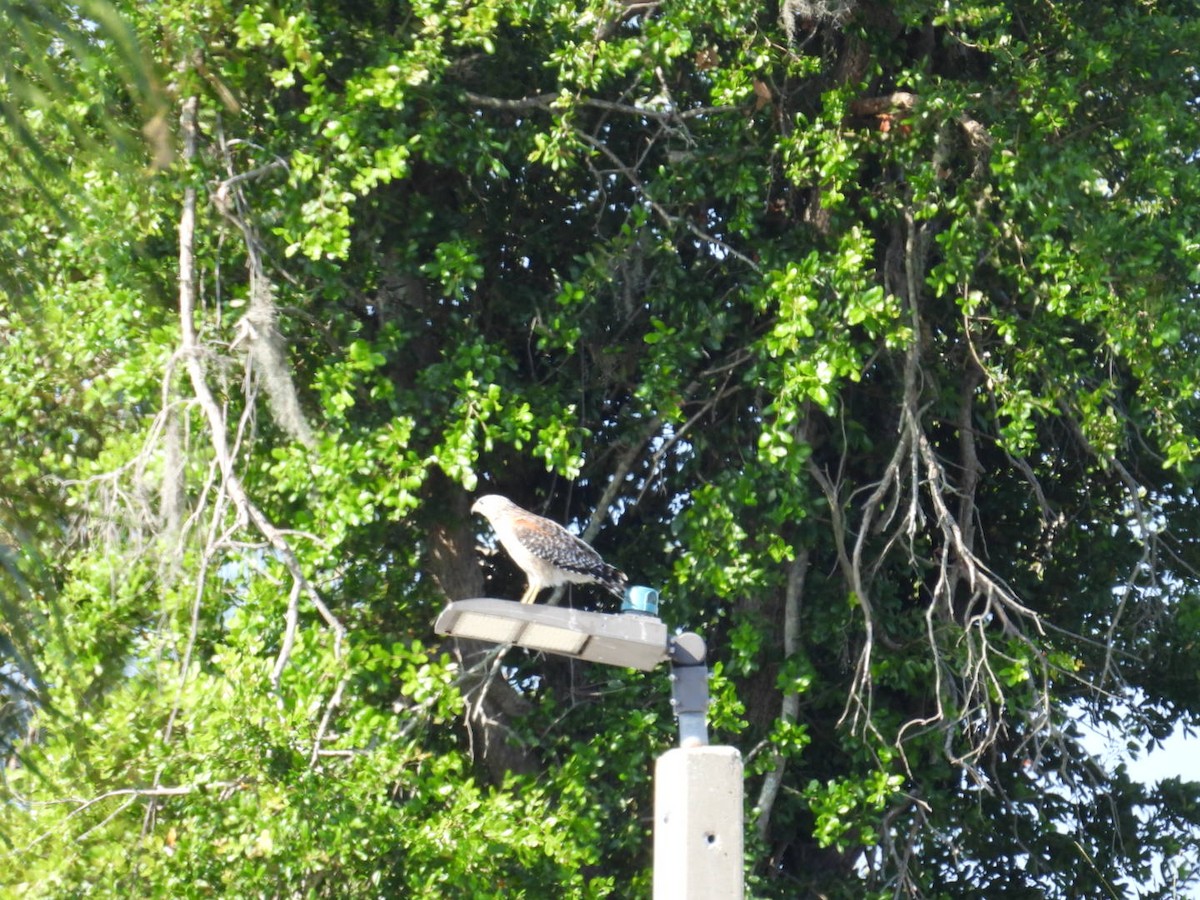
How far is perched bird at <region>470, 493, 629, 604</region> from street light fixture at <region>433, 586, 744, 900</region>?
5.70 feet

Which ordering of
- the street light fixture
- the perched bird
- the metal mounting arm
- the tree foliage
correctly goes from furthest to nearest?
Result: the tree foliage
the perched bird
the metal mounting arm
the street light fixture

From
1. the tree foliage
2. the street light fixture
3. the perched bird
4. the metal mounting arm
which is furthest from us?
the tree foliage

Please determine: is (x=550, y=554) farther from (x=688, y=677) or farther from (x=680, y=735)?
(x=680, y=735)

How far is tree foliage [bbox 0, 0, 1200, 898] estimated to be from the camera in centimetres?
638

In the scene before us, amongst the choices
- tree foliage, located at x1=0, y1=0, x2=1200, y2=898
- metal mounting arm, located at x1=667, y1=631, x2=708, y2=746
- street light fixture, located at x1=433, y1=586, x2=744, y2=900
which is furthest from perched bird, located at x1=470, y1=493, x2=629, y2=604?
metal mounting arm, located at x1=667, y1=631, x2=708, y2=746

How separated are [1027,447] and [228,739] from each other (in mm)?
3337

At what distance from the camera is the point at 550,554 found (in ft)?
20.0

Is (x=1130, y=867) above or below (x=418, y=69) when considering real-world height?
below

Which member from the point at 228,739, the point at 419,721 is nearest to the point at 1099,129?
the point at 419,721

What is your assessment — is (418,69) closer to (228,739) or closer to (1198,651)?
(228,739)

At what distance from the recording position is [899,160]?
23.1ft

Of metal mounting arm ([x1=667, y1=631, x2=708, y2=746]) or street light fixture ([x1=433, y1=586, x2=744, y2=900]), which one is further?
metal mounting arm ([x1=667, y1=631, x2=708, y2=746])

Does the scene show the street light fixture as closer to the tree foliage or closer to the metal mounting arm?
the metal mounting arm

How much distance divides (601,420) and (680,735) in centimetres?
383
